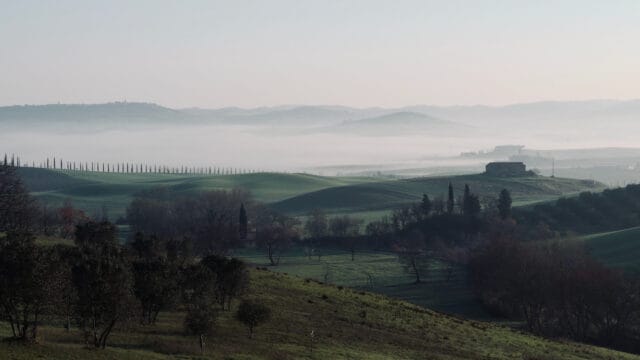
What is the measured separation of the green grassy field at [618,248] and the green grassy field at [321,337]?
49235 mm

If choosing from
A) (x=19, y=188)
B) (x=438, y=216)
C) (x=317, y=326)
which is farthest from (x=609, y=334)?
(x=438, y=216)

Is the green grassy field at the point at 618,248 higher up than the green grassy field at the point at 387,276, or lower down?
higher up

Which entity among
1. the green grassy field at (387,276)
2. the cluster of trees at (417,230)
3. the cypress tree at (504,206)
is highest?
the cypress tree at (504,206)

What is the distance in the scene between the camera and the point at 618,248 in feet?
386

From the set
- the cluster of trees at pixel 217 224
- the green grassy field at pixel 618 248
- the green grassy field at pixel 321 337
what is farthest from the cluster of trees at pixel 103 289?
the green grassy field at pixel 618 248

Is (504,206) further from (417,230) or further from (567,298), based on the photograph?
(567,298)

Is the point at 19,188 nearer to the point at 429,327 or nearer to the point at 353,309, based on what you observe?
the point at 353,309

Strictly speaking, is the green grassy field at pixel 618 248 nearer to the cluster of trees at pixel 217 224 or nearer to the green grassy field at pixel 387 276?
the green grassy field at pixel 387 276

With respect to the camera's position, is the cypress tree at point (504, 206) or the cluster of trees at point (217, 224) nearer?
the cluster of trees at point (217, 224)

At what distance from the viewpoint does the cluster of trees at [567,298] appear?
7619 cm

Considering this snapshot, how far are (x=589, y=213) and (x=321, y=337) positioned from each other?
128274 mm

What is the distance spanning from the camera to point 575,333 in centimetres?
7788

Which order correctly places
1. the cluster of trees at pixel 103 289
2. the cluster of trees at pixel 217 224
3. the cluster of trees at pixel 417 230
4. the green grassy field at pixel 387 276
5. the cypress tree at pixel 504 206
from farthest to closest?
the cypress tree at pixel 504 206
the cluster of trees at pixel 417 230
the cluster of trees at pixel 217 224
the green grassy field at pixel 387 276
the cluster of trees at pixel 103 289

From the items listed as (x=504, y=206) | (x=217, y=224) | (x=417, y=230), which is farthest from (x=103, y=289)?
(x=504, y=206)
